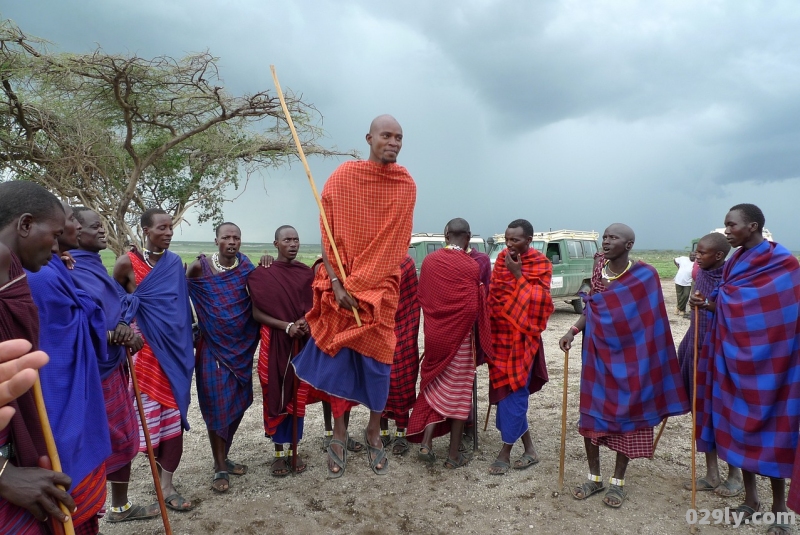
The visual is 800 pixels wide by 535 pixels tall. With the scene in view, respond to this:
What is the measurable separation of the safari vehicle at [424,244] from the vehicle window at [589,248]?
313 centimetres

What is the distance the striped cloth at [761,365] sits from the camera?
3410 mm

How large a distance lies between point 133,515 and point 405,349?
2.44m

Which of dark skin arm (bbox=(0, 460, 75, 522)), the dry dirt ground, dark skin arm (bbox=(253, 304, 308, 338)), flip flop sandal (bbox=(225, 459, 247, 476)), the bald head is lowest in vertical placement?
the dry dirt ground

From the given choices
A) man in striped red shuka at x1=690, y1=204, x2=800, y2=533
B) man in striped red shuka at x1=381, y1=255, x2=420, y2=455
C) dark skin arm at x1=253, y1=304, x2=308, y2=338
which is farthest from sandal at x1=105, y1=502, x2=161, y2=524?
man in striped red shuka at x1=690, y1=204, x2=800, y2=533

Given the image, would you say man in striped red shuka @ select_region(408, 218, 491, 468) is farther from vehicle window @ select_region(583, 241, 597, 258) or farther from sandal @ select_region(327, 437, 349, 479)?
vehicle window @ select_region(583, 241, 597, 258)

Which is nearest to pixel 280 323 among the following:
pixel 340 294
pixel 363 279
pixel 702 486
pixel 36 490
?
pixel 340 294

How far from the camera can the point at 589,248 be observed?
14797mm

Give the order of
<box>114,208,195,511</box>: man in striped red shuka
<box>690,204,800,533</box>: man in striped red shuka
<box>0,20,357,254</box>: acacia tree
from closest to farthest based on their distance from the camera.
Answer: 1. <box>690,204,800,533</box>: man in striped red shuka
2. <box>114,208,195,511</box>: man in striped red shuka
3. <box>0,20,357,254</box>: acacia tree

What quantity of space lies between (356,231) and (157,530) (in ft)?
8.12

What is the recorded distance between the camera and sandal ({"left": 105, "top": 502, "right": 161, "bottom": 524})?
140 inches

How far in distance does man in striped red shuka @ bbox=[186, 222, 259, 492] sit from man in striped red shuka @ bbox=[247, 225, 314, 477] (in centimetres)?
16

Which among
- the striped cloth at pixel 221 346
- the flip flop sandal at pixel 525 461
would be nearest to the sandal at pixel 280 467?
the striped cloth at pixel 221 346

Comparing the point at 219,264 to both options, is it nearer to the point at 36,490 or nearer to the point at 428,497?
the point at 428,497

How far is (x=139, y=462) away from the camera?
180 inches
